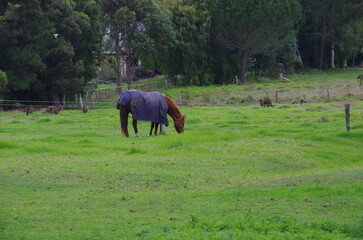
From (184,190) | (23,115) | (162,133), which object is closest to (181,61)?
(23,115)

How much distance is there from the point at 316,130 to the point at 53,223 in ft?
55.8

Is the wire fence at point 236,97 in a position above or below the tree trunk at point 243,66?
below

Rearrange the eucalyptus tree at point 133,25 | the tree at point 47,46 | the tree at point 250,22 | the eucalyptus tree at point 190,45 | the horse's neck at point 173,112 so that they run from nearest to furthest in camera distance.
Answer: the horse's neck at point 173,112, the tree at point 47,46, the eucalyptus tree at point 133,25, the tree at point 250,22, the eucalyptus tree at point 190,45

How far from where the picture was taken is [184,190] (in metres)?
12.9

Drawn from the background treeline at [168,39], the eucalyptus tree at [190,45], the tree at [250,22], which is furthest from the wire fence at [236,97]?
the tree at [250,22]

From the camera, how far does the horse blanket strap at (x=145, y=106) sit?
80.2 feet

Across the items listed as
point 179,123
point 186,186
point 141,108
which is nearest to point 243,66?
point 179,123

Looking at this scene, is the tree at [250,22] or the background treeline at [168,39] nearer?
the background treeline at [168,39]

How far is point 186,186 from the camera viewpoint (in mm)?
13445

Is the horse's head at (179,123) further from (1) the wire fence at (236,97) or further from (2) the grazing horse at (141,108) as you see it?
(1) the wire fence at (236,97)

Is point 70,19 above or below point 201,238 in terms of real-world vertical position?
above

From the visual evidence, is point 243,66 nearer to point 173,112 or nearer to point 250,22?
point 250,22

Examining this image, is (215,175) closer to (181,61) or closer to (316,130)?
(316,130)

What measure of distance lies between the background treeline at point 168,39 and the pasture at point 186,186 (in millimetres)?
16061
